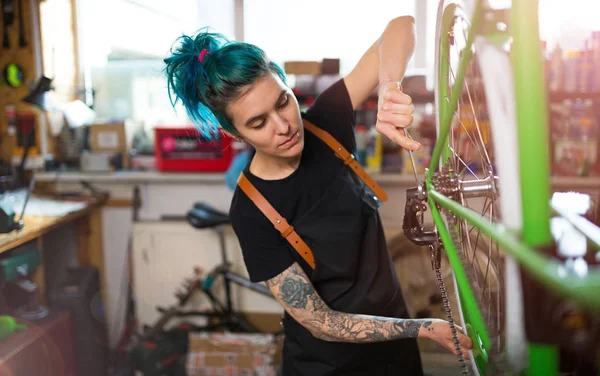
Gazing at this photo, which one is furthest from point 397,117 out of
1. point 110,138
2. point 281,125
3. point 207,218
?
point 110,138

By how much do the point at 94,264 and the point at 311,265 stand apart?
2.14 meters

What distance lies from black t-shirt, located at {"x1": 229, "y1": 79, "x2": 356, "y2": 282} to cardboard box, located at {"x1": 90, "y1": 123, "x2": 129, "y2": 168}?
1807 mm

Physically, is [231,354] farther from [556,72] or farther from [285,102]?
[556,72]

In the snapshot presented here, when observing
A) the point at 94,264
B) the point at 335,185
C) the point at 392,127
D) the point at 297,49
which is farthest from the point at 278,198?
the point at 94,264

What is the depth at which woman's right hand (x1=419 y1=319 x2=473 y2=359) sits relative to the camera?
804 mm

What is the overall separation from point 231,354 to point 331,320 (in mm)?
1426

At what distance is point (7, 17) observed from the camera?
2.65 metres

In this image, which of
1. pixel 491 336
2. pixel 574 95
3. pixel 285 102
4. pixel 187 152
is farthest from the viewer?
pixel 187 152

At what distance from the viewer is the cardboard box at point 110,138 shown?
2.81 m

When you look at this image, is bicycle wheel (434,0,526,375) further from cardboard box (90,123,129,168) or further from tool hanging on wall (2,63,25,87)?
tool hanging on wall (2,63,25,87)

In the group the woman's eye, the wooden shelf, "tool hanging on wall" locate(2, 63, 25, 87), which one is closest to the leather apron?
the woman's eye

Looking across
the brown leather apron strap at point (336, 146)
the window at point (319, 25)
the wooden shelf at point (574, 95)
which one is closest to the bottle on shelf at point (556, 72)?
the wooden shelf at point (574, 95)

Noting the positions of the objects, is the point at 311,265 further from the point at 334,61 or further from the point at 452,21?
the point at 334,61

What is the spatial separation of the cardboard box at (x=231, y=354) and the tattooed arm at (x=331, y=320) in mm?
1230
